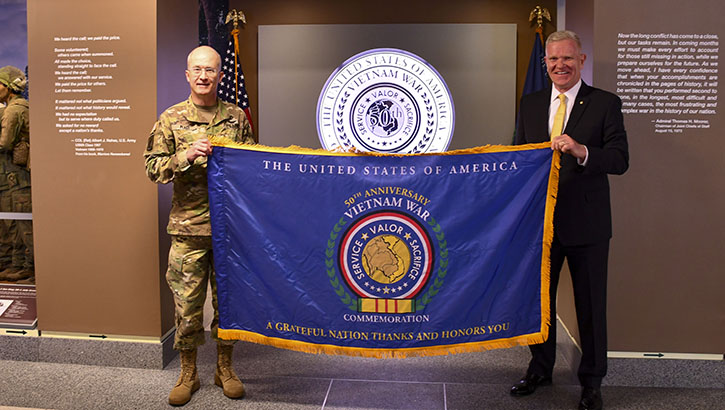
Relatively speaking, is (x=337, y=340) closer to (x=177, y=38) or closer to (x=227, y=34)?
(x=177, y=38)

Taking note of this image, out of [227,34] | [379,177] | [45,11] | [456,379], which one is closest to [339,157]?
[379,177]

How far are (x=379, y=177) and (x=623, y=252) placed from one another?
4.57 ft

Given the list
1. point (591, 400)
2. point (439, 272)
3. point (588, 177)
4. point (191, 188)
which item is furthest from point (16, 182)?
point (591, 400)

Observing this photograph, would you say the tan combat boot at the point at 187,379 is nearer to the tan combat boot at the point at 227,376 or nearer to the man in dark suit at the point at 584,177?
the tan combat boot at the point at 227,376

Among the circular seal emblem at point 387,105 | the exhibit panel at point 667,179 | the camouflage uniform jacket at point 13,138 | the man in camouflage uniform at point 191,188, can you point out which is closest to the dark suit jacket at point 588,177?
the exhibit panel at point 667,179

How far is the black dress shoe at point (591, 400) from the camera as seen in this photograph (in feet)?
7.96

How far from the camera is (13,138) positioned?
354 centimetres

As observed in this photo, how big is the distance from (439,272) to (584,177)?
0.77 metres

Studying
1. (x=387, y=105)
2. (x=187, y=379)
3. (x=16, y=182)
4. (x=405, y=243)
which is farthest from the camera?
(x=387, y=105)

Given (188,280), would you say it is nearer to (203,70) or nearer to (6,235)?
(203,70)

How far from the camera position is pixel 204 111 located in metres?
2.48

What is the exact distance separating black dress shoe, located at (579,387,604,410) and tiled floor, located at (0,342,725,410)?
0.17 ft

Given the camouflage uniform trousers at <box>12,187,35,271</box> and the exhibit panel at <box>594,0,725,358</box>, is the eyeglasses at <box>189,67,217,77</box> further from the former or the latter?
the camouflage uniform trousers at <box>12,187,35,271</box>

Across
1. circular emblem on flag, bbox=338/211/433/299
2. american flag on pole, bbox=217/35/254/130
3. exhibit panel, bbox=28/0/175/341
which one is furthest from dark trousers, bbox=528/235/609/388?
american flag on pole, bbox=217/35/254/130
